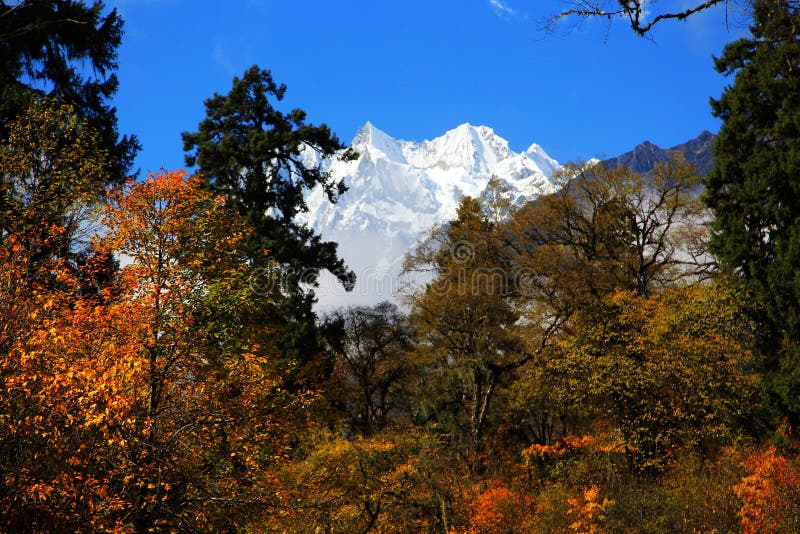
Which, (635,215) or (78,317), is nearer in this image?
(78,317)

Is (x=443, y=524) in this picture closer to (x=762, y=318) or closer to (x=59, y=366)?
(x=762, y=318)

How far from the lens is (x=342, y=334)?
93.7 feet

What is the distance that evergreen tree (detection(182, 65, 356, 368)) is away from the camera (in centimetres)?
2567

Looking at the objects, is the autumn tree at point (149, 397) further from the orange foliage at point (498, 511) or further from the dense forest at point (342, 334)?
the orange foliage at point (498, 511)

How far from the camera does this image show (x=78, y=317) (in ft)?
37.8

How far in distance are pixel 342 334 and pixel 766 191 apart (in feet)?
53.8

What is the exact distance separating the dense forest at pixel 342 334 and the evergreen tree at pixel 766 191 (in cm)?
8

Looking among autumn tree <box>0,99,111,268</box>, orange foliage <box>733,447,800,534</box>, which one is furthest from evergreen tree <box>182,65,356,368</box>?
orange foliage <box>733,447,800,534</box>

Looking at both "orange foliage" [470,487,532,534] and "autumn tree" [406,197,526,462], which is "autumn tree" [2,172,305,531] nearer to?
"orange foliage" [470,487,532,534]

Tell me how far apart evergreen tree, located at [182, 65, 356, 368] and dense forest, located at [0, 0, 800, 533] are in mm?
100

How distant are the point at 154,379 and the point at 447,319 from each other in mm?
17936

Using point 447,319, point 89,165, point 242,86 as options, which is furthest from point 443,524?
point 242,86

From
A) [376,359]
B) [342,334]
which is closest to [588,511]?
[342,334]

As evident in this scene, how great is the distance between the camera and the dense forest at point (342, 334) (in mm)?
9945
